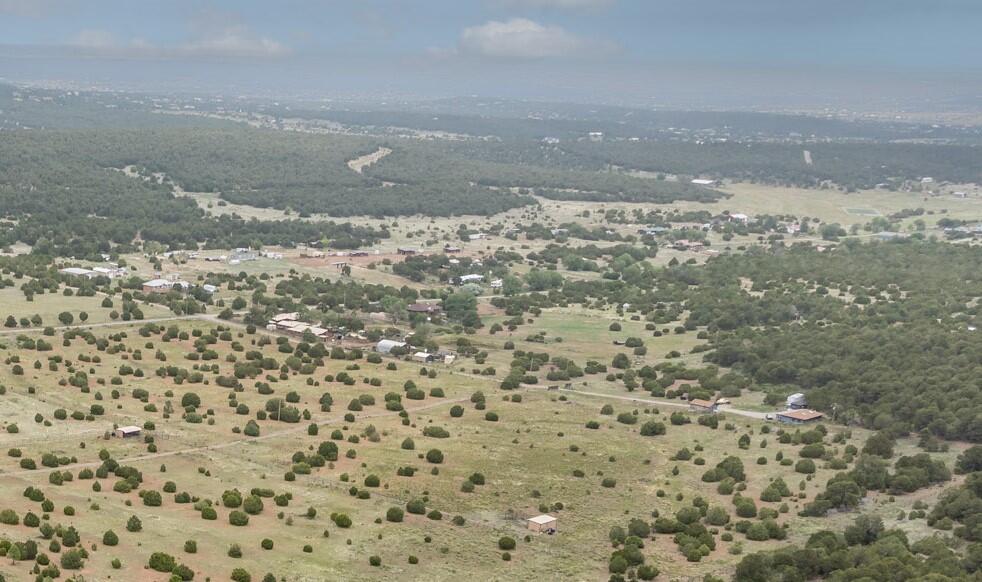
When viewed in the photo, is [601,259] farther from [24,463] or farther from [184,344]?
[24,463]

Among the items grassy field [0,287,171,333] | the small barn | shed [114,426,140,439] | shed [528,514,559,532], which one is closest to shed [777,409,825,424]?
the small barn

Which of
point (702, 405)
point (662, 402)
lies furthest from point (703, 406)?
point (662, 402)

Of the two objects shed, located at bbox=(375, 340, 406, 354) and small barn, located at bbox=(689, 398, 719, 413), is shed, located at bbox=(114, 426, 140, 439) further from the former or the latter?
small barn, located at bbox=(689, 398, 719, 413)

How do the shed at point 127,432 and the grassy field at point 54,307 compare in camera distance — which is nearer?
the shed at point 127,432

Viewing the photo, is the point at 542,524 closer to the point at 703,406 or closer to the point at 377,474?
the point at 377,474

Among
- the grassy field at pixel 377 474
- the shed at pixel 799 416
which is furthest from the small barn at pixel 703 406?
the shed at pixel 799 416

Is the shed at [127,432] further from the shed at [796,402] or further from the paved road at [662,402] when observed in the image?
the shed at [796,402]
